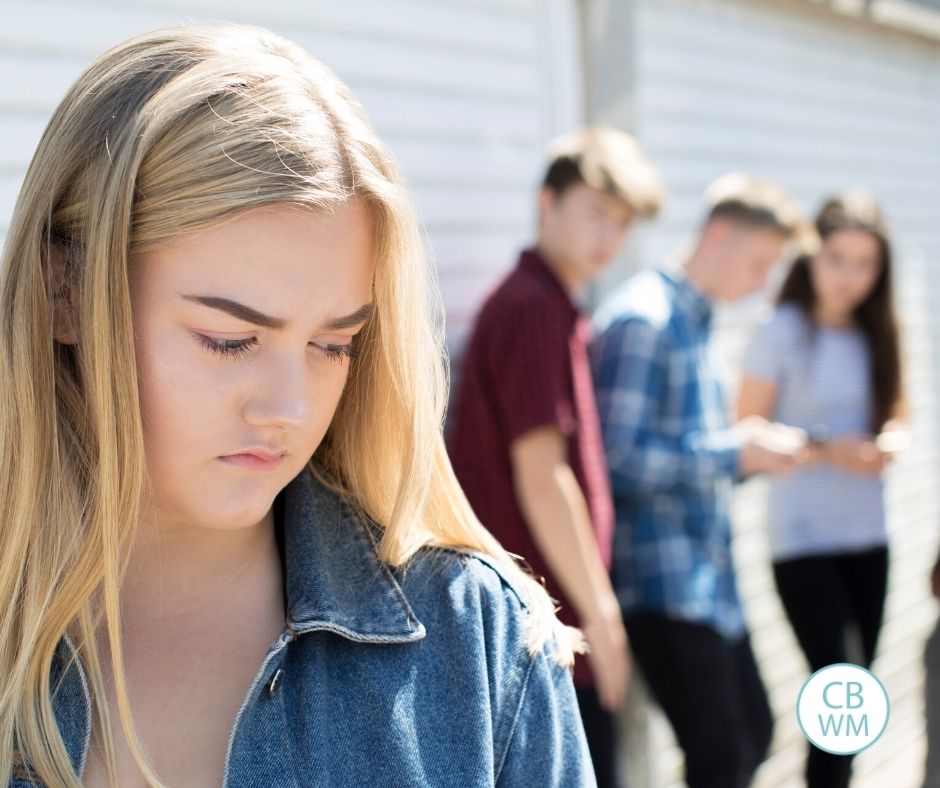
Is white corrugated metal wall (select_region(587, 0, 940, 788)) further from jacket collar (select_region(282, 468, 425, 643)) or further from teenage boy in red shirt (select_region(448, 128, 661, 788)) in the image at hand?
jacket collar (select_region(282, 468, 425, 643))

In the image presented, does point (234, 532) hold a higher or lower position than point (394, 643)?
higher

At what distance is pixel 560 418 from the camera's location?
2.88 meters

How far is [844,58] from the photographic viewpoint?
585 cm

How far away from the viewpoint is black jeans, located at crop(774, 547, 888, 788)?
11.7 ft

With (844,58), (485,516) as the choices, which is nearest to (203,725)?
(485,516)

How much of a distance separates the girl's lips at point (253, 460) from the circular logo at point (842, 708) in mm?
644

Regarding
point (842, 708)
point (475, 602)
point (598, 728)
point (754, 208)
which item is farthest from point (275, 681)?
point (754, 208)

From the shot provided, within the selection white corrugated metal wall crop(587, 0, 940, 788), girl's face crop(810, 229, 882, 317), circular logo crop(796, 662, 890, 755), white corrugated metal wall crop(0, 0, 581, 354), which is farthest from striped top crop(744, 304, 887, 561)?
circular logo crop(796, 662, 890, 755)

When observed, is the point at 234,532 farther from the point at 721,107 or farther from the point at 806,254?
the point at 721,107

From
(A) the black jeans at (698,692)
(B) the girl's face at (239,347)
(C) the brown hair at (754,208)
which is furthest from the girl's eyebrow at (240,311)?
(C) the brown hair at (754,208)

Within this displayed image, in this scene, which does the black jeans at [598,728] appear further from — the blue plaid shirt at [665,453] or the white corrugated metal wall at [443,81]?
the white corrugated metal wall at [443,81]

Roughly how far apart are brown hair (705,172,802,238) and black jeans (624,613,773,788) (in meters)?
1.24

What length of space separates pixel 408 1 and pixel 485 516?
1.53m

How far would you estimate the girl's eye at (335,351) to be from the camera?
1316 millimetres
